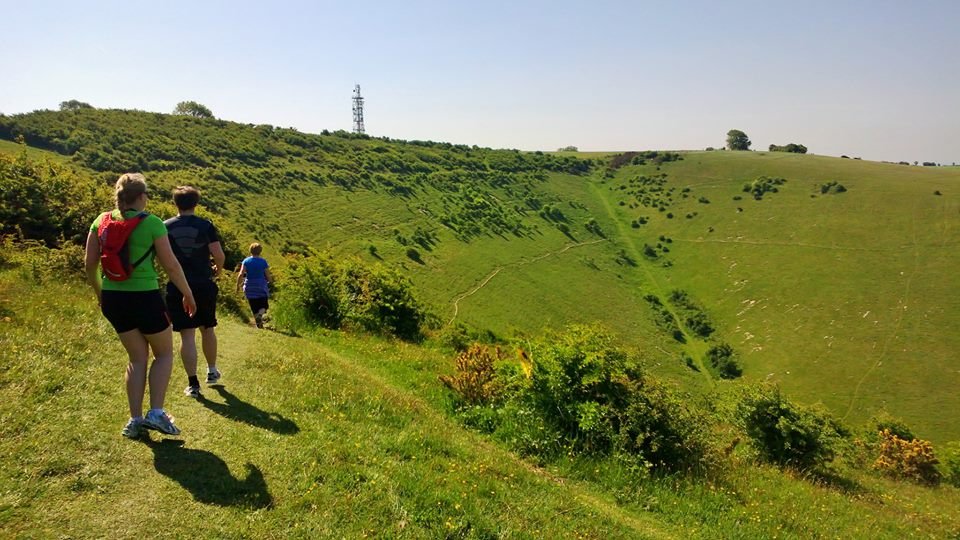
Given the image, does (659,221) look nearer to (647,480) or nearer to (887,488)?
(887,488)

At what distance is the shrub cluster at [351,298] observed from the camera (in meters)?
15.2

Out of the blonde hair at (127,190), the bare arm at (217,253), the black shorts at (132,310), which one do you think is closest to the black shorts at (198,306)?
the bare arm at (217,253)

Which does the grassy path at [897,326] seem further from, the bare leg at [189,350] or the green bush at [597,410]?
the bare leg at [189,350]

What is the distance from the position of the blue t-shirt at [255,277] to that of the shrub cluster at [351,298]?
3149mm

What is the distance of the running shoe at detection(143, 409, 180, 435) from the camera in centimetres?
514

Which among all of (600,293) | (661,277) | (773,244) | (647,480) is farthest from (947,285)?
(647,480)

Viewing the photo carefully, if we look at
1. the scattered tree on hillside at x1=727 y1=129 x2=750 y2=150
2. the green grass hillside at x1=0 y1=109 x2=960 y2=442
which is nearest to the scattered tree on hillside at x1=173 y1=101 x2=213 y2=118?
the green grass hillside at x1=0 y1=109 x2=960 y2=442

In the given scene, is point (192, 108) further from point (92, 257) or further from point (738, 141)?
point (738, 141)

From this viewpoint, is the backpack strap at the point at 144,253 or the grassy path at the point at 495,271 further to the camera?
the grassy path at the point at 495,271

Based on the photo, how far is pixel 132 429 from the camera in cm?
512

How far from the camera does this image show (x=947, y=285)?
6366cm

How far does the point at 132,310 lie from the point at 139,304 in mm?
84

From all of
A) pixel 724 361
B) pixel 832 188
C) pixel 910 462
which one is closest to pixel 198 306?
pixel 910 462

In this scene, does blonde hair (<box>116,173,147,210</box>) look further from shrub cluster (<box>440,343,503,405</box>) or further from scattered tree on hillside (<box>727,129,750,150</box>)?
scattered tree on hillside (<box>727,129,750,150</box>)
